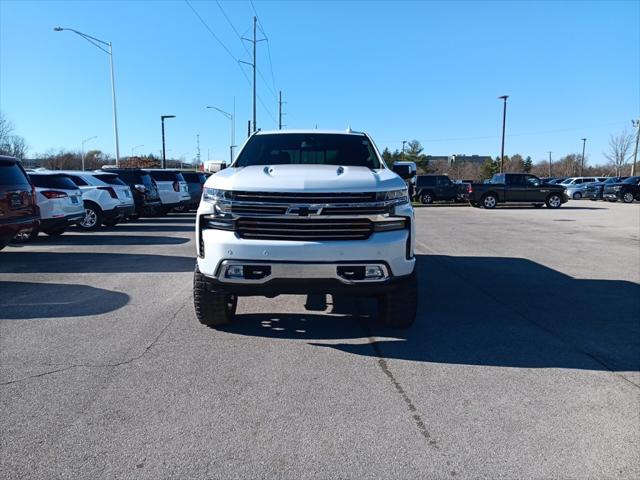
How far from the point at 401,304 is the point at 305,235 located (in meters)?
1.26

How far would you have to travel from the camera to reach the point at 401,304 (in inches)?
191

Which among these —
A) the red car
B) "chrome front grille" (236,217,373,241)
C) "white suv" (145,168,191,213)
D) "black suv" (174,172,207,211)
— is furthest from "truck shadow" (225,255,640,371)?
"black suv" (174,172,207,211)

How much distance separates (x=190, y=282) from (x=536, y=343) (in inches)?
192

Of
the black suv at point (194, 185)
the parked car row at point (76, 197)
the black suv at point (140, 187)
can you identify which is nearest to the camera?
the parked car row at point (76, 197)

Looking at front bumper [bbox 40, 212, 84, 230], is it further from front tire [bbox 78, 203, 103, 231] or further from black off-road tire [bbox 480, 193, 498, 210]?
black off-road tire [bbox 480, 193, 498, 210]

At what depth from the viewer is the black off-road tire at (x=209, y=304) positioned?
479cm

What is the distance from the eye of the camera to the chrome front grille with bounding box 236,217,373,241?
170 inches

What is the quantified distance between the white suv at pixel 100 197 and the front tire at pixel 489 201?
815 inches

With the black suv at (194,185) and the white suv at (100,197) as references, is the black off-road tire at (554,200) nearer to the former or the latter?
the black suv at (194,185)

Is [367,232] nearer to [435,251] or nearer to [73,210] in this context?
[435,251]

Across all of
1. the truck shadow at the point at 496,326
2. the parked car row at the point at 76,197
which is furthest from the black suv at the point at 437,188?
the truck shadow at the point at 496,326

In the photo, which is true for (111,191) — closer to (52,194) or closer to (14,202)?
(52,194)

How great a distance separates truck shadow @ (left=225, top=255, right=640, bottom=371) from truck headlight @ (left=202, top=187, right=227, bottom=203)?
1.44 metres

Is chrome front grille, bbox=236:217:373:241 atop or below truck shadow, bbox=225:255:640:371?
atop
